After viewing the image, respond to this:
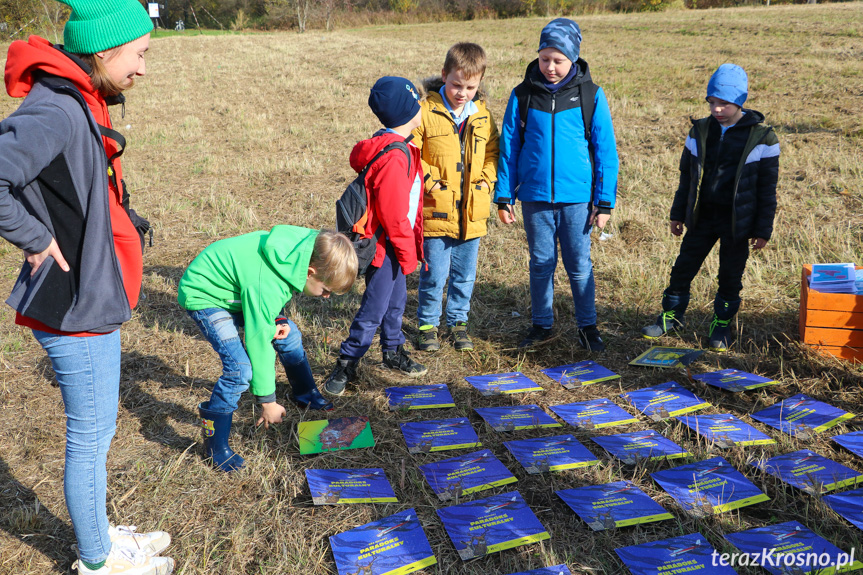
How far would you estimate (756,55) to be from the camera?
15.2 m

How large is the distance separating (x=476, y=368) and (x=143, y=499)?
7.06 ft

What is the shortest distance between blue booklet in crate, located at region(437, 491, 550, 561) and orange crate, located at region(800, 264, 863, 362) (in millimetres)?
2510

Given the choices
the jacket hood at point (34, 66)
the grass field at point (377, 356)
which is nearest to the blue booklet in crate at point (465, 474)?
the grass field at point (377, 356)

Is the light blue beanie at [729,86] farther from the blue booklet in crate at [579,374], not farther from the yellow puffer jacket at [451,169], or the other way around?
the blue booklet in crate at [579,374]

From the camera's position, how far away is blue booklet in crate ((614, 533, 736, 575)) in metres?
2.35

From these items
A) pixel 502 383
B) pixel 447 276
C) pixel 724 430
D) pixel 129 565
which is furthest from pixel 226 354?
pixel 724 430

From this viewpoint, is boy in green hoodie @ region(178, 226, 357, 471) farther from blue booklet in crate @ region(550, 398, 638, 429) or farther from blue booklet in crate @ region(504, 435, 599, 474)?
blue booklet in crate @ region(550, 398, 638, 429)

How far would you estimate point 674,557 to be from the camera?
7.90 ft

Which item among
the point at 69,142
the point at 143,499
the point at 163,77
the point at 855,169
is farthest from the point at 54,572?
the point at 163,77

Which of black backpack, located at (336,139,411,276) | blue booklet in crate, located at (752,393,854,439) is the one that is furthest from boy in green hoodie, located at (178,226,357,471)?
blue booklet in crate, located at (752,393,854,439)

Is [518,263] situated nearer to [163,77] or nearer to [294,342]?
[294,342]

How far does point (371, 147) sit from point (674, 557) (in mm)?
2465

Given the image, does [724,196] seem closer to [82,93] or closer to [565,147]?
[565,147]

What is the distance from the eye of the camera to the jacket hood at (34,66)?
181 cm
